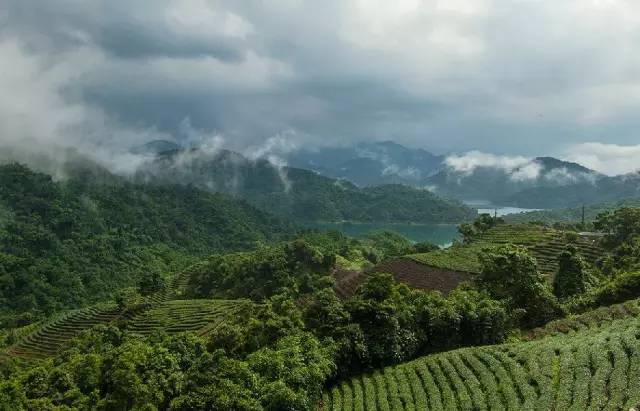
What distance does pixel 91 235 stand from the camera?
448 ft

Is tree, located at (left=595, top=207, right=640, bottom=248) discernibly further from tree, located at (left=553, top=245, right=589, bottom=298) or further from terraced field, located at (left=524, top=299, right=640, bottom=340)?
terraced field, located at (left=524, top=299, right=640, bottom=340)

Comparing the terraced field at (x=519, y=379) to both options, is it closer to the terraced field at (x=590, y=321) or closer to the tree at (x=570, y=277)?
the terraced field at (x=590, y=321)

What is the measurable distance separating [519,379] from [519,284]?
17.8 m

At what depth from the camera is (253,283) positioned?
7781cm

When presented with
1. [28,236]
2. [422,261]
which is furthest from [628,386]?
[28,236]

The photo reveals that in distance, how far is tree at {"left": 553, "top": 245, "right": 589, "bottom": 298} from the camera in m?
46.6

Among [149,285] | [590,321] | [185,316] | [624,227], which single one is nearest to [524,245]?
[624,227]

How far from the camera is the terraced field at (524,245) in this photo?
65.0m

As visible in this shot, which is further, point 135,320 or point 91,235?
point 91,235

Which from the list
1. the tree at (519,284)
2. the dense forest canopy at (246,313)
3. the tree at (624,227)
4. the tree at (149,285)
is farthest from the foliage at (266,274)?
the tree at (624,227)

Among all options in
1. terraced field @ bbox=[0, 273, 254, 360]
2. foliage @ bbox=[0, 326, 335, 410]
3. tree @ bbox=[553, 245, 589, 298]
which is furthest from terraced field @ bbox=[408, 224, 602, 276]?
foliage @ bbox=[0, 326, 335, 410]

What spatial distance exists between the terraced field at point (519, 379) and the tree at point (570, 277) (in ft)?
54.1

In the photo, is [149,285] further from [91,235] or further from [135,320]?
[91,235]

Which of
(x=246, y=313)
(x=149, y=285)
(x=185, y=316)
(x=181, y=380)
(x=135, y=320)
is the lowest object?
(x=135, y=320)
